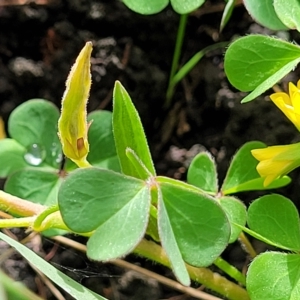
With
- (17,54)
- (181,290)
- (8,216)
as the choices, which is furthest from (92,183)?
(17,54)

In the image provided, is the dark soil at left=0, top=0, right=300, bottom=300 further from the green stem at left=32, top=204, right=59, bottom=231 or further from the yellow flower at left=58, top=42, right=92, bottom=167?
the yellow flower at left=58, top=42, right=92, bottom=167

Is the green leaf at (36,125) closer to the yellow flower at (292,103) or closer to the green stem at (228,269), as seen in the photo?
the green stem at (228,269)

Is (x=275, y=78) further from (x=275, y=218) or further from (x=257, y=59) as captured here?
(x=275, y=218)

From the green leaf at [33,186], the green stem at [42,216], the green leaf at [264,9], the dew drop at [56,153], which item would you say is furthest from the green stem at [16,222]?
the green leaf at [264,9]

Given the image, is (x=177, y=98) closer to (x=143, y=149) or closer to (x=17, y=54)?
(x=17, y=54)

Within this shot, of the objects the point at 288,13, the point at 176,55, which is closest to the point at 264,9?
the point at 288,13

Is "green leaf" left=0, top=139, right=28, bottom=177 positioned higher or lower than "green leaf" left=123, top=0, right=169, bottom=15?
lower

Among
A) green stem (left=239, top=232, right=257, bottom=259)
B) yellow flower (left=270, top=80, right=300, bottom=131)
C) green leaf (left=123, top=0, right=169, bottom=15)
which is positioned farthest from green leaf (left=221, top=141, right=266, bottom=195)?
green leaf (left=123, top=0, right=169, bottom=15)
